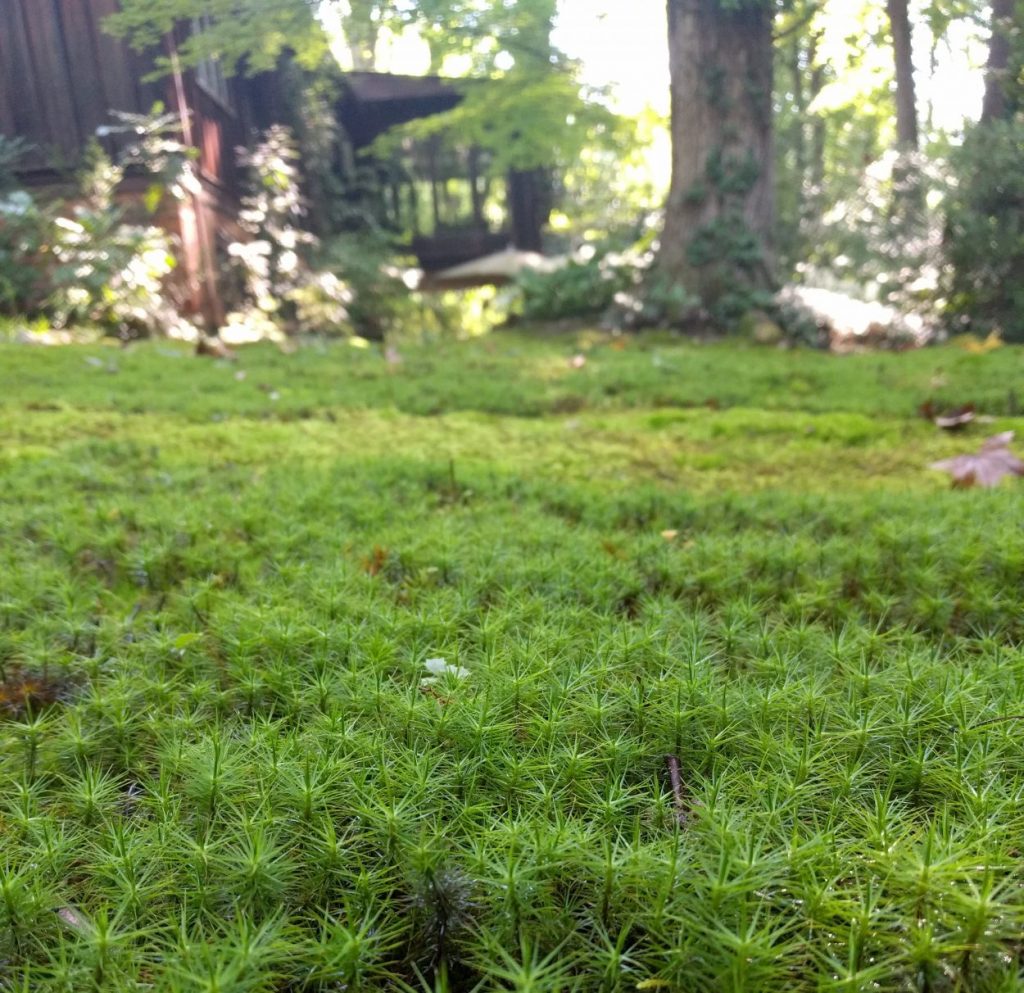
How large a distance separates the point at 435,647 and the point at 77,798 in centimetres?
82

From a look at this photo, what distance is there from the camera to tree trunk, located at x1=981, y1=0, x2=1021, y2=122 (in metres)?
9.38

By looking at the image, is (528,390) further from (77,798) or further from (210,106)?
(210,106)

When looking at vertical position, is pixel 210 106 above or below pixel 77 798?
above

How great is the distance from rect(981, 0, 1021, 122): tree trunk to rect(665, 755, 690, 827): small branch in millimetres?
10731

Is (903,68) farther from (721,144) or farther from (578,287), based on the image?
(578,287)

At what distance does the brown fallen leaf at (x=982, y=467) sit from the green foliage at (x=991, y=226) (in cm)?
631

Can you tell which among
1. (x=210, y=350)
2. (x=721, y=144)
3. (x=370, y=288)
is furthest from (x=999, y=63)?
(x=210, y=350)

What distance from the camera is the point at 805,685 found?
163 centimetres

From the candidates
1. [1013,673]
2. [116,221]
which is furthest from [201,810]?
[116,221]

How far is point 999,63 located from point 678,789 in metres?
11.9

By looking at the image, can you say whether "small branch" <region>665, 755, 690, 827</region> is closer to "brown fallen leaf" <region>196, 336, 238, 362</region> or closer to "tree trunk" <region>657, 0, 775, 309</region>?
"brown fallen leaf" <region>196, 336, 238, 362</region>

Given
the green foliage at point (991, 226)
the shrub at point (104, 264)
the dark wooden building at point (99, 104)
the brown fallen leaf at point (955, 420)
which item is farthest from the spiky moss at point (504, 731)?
the green foliage at point (991, 226)

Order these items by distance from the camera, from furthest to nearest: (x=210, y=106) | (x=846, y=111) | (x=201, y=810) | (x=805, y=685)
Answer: (x=846, y=111)
(x=210, y=106)
(x=805, y=685)
(x=201, y=810)

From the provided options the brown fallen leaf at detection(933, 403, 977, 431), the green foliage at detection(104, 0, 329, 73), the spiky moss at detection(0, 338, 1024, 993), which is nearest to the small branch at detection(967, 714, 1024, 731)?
the spiky moss at detection(0, 338, 1024, 993)
